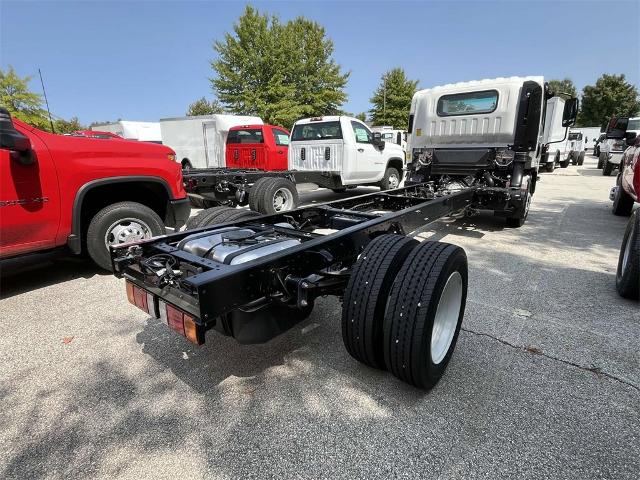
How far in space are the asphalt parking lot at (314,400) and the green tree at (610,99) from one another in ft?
188

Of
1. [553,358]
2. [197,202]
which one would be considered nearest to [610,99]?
[197,202]

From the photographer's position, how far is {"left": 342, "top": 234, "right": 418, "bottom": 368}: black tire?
2.10 meters

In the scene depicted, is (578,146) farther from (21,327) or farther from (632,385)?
(21,327)

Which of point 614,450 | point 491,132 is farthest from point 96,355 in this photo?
point 491,132

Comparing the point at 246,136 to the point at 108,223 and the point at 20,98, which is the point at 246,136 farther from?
the point at 20,98

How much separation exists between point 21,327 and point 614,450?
421 cm

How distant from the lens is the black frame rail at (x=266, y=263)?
1811mm

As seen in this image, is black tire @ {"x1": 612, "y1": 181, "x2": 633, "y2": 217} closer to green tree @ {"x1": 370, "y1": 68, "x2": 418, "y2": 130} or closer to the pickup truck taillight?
the pickup truck taillight

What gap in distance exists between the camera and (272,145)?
35.2 feet

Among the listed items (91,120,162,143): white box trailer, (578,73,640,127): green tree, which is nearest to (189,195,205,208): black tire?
(91,120,162,143): white box trailer

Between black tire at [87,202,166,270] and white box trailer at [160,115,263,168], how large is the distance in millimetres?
10760

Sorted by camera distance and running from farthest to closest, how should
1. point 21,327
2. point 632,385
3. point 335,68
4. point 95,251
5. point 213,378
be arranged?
point 335,68, point 95,251, point 21,327, point 213,378, point 632,385

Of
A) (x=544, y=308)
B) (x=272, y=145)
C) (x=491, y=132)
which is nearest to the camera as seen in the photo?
(x=544, y=308)

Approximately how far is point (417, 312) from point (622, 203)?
779cm
